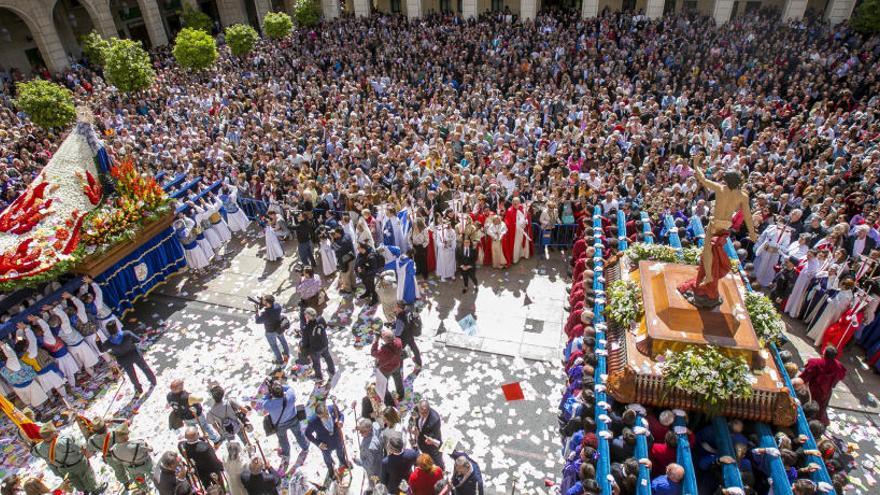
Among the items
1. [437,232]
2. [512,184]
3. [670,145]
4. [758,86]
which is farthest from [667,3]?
[437,232]

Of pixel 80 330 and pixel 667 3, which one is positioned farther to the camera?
pixel 667 3

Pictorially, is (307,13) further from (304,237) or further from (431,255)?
(431,255)

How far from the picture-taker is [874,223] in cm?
1097

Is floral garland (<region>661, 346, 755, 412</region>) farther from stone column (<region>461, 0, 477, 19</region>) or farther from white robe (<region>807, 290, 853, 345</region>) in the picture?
stone column (<region>461, 0, 477, 19</region>)

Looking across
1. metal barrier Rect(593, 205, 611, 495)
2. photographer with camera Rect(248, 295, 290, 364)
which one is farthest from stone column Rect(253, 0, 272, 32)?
metal barrier Rect(593, 205, 611, 495)

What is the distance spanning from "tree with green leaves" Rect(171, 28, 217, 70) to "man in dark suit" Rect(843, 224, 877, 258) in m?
27.3

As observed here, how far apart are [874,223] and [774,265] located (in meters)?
2.12

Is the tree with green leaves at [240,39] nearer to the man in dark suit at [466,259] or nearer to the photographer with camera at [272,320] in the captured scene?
the man in dark suit at [466,259]

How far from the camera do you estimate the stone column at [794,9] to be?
2752 cm

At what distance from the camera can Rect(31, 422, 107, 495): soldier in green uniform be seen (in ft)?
23.0

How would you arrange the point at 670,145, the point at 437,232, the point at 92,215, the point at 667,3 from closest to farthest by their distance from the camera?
the point at 92,215
the point at 437,232
the point at 670,145
the point at 667,3

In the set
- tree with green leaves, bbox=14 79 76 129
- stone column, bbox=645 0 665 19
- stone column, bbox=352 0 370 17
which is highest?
stone column, bbox=352 0 370 17

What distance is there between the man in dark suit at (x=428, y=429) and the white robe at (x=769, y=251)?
Result: 8.05m

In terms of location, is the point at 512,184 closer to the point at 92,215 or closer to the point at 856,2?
the point at 92,215
